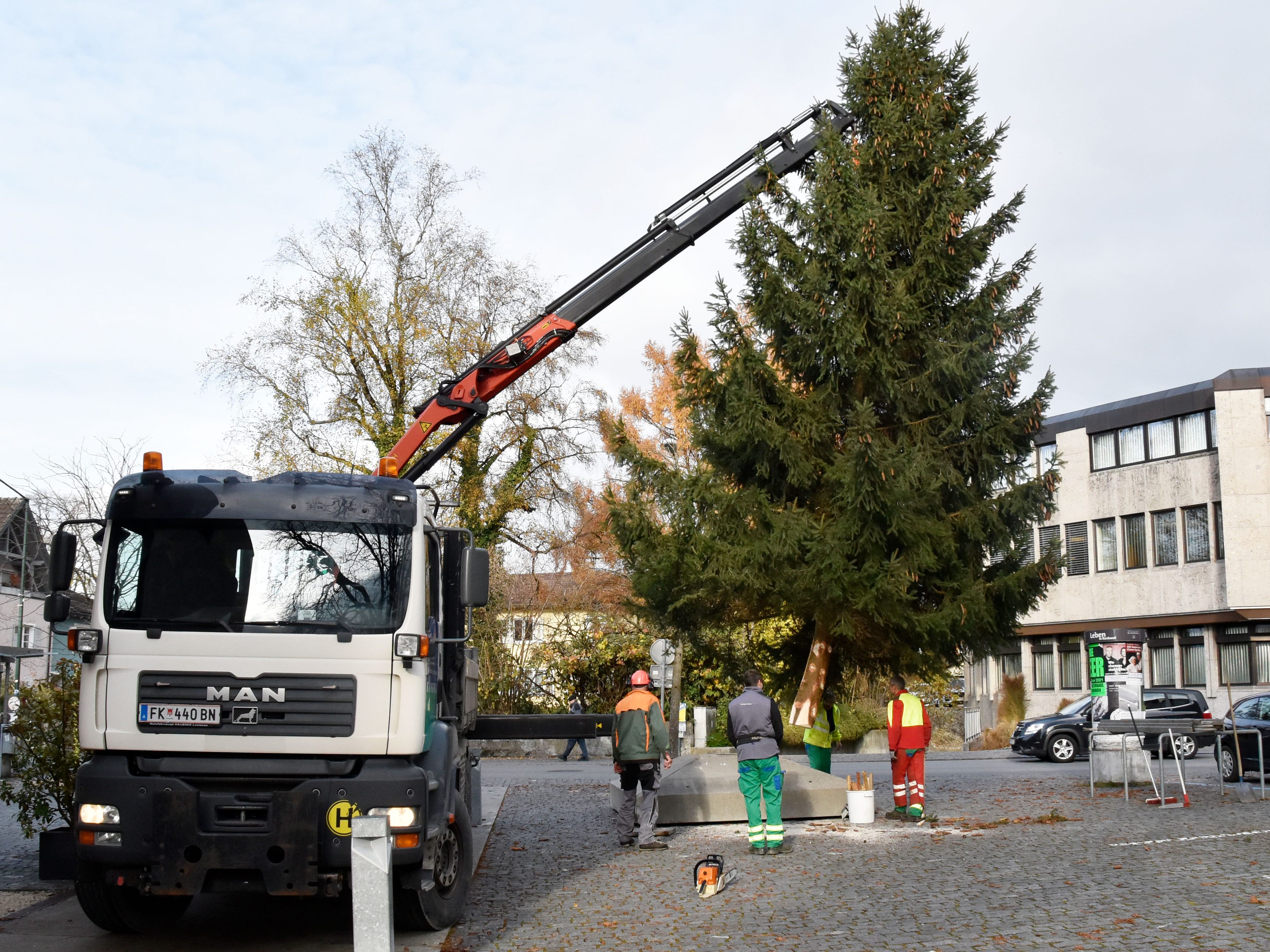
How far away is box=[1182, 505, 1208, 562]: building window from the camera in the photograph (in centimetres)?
4138

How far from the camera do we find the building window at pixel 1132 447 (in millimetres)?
43562

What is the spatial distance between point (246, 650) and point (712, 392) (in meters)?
11.4

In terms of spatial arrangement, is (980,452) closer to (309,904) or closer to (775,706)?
(775,706)

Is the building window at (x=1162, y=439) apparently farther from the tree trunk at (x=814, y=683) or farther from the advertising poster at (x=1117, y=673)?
the tree trunk at (x=814, y=683)

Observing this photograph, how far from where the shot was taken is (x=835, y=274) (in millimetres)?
18625

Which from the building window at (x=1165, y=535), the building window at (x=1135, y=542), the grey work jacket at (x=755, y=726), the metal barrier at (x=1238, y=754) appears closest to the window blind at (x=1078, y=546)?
the building window at (x=1135, y=542)

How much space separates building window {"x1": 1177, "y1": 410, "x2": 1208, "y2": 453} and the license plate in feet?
129

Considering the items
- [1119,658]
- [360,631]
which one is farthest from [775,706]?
[1119,658]

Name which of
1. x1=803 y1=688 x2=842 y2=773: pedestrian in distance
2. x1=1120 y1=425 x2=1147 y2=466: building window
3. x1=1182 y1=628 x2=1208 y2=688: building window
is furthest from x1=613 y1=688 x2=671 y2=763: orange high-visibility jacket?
x1=1120 y1=425 x2=1147 y2=466: building window

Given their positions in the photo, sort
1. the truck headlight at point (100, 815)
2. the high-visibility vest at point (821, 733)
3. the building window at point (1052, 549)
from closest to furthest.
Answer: the truck headlight at point (100, 815) → the high-visibility vest at point (821, 733) → the building window at point (1052, 549)

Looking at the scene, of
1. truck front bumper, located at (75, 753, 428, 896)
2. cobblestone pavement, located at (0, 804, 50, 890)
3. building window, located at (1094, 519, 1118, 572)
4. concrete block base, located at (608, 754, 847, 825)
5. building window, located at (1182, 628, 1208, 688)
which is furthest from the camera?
building window, located at (1094, 519, 1118, 572)

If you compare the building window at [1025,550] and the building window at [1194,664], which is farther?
the building window at [1194,664]

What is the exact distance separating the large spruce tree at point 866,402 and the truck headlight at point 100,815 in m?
10.6

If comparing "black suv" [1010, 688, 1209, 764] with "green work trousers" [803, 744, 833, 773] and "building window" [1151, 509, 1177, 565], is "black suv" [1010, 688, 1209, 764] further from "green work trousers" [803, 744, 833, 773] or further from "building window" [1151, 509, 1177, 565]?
"building window" [1151, 509, 1177, 565]
